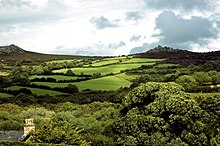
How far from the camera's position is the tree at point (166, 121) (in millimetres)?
39969

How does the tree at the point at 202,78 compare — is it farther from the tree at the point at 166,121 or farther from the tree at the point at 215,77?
the tree at the point at 166,121

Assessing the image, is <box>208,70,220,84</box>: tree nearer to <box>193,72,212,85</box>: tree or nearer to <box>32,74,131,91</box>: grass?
<box>193,72,212,85</box>: tree

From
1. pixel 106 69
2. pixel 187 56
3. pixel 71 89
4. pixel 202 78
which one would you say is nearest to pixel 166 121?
pixel 202 78

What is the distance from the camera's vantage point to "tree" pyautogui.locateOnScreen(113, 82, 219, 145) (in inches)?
1574

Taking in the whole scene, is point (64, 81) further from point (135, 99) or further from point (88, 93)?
point (135, 99)

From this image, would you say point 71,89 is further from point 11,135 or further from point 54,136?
point 54,136

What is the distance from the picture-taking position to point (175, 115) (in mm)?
40500

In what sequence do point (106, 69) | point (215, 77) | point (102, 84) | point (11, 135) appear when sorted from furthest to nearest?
1. point (106, 69)
2. point (102, 84)
3. point (215, 77)
4. point (11, 135)

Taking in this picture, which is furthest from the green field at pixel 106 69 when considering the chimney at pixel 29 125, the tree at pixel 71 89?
the chimney at pixel 29 125

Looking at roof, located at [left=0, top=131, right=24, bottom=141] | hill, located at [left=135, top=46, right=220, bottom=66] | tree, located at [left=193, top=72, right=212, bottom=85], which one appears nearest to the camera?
roof, located at [left=0, top=131, right=24, bottom=141]

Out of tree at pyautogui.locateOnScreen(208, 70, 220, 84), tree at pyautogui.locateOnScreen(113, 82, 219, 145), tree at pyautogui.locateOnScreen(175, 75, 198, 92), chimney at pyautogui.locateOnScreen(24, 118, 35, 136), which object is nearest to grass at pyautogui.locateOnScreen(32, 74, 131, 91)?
tree at pyautogui.locateOnScreen(208, 70, 220, 84)

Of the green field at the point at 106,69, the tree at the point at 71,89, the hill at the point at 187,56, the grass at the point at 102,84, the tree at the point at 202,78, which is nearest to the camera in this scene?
the tree at the point at 202,78

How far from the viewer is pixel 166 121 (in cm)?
4112

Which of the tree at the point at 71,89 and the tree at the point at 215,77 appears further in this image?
the tree at the point at 71,89
